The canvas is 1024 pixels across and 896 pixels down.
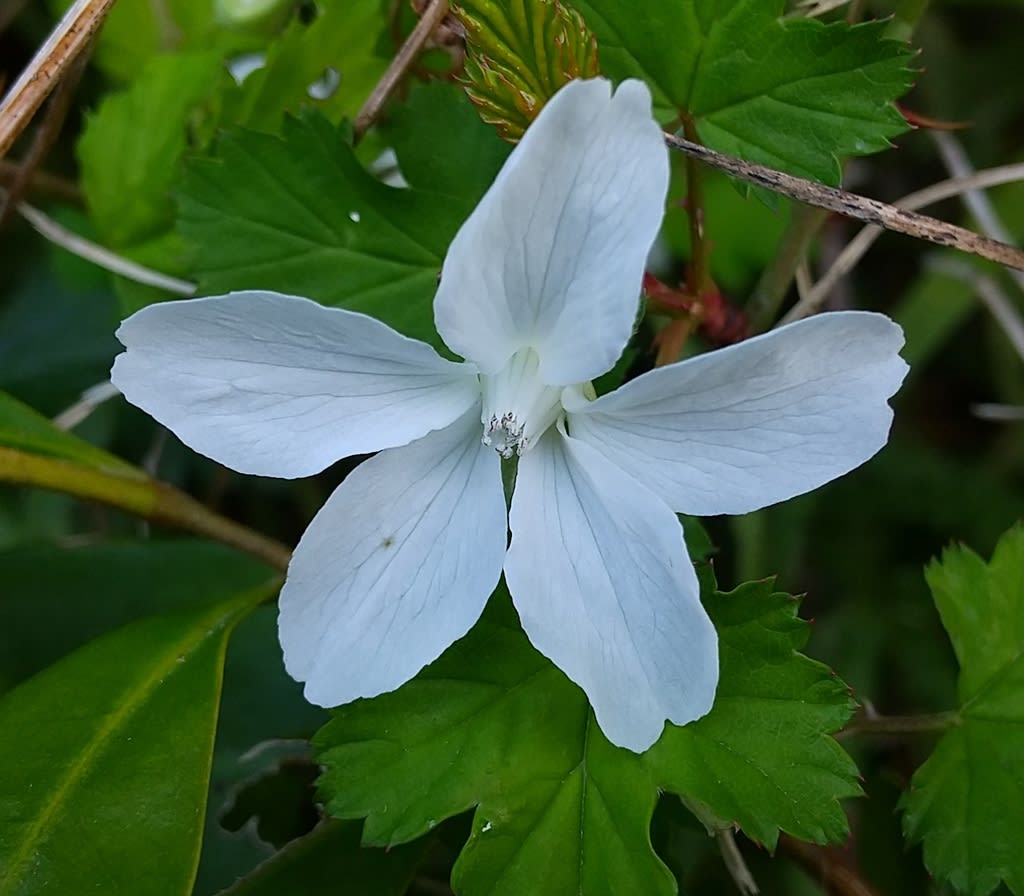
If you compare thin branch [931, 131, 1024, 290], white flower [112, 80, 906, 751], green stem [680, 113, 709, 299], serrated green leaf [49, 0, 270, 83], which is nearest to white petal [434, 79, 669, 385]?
white flower [112, 80, 906, 751]

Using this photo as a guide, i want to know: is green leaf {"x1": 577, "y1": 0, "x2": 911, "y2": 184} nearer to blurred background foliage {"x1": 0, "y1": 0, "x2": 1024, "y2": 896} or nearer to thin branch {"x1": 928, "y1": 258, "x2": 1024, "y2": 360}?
blurred background foliage {"x1": 0, "y1": 0, "x2": 1024, "y2": 896}

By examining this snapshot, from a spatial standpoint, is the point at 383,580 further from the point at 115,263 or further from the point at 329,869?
the point at 115,263

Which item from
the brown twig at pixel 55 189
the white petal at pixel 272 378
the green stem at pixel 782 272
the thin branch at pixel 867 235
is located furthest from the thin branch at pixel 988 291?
the brown twig at pixel 55 189

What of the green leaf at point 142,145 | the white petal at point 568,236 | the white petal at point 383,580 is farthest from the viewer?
the green leaf at point 142,145

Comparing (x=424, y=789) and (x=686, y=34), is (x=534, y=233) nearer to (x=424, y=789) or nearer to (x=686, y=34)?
(x=686, y=34)

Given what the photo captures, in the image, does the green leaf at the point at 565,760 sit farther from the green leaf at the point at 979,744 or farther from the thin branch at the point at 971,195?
the thin branch at the point at 971,195
